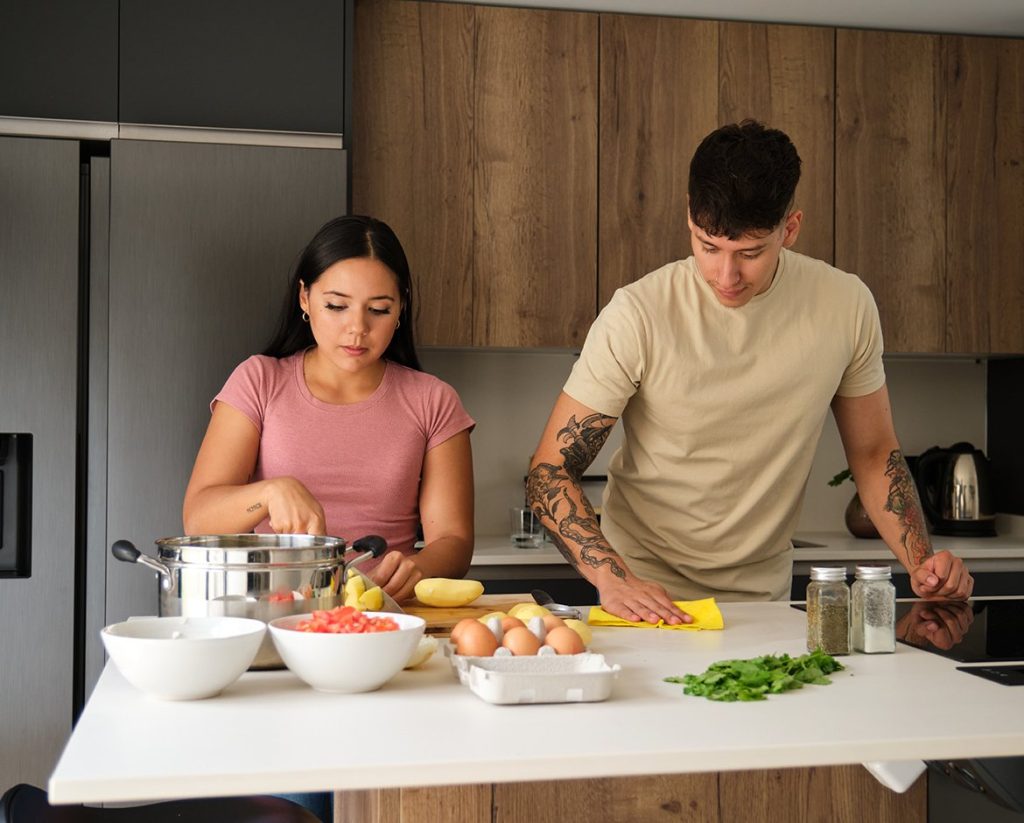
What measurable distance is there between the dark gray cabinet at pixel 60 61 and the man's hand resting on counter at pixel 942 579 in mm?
1998

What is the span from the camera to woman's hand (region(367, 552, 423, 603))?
5.57 ft

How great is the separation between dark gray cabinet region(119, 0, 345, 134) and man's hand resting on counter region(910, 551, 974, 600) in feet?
5.45

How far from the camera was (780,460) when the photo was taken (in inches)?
80.7

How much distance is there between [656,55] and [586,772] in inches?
106

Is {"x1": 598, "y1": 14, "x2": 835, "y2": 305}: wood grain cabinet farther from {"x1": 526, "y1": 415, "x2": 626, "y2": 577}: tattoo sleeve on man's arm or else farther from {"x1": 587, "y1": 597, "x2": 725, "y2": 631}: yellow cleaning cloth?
{"x1": 587, "y1": 597, "x2": 725, "y2": 631}: yellow cleaning cloth

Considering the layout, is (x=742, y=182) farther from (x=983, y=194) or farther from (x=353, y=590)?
(x=983, y=194)

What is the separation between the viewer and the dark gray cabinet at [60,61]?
2570 mm

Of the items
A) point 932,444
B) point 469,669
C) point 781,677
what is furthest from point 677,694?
point 932,444

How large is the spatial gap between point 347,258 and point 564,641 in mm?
1000

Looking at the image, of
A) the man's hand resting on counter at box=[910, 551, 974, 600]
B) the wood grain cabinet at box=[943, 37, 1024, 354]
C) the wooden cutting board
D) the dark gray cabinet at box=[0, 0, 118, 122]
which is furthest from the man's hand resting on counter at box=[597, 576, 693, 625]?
the wood grain cabinet at box=[943, 37, 1024, 354]

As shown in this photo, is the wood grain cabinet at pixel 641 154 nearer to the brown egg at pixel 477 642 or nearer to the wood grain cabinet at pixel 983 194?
the wood grain cabinet at pixel 983 194

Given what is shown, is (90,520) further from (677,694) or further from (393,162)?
(677,694)

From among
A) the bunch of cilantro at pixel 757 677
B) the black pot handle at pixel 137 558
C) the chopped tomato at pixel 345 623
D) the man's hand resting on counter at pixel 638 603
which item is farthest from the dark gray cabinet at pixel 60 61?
the bunch of cilantro at pixel 757 677

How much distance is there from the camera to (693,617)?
161 centimetres
